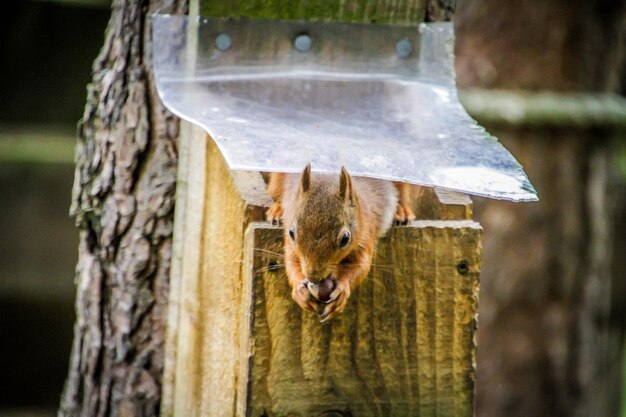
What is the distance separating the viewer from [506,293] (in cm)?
404

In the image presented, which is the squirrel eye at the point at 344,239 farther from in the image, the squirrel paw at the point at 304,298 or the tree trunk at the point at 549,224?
the tree trunk at the point at 549,224

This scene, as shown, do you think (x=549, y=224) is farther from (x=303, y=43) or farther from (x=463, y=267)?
(x=463, y=267)

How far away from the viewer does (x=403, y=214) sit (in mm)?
2082

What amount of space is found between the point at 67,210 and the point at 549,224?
6.23ft

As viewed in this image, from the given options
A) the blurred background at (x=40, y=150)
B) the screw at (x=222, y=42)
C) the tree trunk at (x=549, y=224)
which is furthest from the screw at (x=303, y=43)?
the tree trunk at (x=549, y=224)

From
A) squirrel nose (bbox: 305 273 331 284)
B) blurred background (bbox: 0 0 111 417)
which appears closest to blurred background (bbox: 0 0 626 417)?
blurred background (bbox: 0 0 111 417)

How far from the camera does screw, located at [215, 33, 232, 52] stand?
216 cm

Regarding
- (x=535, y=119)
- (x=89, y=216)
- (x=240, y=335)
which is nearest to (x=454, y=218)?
(x=240, y=335)

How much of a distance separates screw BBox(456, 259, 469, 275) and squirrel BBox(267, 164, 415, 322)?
0.16 metres

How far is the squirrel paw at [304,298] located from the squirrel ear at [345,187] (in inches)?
9.8

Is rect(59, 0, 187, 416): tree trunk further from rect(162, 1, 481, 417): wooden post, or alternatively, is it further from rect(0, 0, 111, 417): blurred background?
rect(0, 0, 111, 417): blurred background

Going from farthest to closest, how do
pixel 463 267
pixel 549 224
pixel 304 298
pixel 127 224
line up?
pixel 549 224, pixel 127 224, pixel 463 267, pixel 304 298

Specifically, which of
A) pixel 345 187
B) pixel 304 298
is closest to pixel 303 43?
pixel 345 187

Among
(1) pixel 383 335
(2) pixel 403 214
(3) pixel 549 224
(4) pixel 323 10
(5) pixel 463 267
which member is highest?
(4) pixel 323 10
